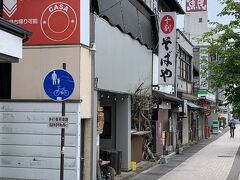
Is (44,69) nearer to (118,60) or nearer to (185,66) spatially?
(118,60)

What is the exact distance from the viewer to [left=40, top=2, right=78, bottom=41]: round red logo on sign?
1266 centimetres

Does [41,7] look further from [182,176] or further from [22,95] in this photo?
[182,176]

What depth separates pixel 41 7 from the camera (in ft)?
42.5

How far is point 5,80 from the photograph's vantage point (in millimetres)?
13336

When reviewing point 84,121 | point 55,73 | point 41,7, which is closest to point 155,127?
point 84,121

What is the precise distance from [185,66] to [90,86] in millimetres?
22691

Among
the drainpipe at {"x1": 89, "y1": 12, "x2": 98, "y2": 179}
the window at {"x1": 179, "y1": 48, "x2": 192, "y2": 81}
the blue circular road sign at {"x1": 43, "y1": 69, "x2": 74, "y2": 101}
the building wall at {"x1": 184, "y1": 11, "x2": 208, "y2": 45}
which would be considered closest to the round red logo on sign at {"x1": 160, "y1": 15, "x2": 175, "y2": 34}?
the drainpipe at {"x1": 89, "y1": 12, "x2": 98, "y2": 179}

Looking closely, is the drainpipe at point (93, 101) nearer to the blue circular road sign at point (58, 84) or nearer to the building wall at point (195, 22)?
the blue circular road sign at point (58, 84)

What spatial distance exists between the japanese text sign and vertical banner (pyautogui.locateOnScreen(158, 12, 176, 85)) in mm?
9541

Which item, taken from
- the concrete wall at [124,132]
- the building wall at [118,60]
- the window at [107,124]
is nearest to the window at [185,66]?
the building wall at [118,60]

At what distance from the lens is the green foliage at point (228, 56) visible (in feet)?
66.4

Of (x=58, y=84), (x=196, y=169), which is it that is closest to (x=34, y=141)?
(x=58, y=84)

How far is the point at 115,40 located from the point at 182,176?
5700 mm

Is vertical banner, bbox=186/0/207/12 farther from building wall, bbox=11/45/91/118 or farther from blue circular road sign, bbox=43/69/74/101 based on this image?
blue circular road sign, bbox=43/69/74/101
